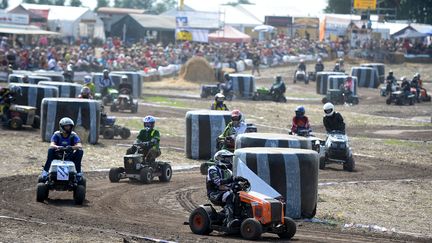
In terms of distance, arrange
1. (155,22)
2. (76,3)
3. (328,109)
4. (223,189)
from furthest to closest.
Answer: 1. (76,3)
2. (155,22)
3. (328,109)
4. (223,189)

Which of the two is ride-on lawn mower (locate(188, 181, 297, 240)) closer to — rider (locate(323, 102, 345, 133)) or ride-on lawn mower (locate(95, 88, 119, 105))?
rider (locate(323, 102, 345, 133))

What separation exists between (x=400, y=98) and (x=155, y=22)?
4511 centimetres

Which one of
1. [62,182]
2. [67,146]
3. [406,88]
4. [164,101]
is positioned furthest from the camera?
[406,88]

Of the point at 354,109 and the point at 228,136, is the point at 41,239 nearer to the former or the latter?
the point at 228,136

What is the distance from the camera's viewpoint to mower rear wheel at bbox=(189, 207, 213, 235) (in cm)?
1448

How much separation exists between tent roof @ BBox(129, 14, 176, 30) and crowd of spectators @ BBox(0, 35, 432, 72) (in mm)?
10681

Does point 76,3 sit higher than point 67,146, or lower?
higher

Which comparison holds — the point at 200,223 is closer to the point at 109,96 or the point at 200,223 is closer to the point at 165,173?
the point at 165,173

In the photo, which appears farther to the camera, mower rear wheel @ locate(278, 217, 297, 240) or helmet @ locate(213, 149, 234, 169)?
helmet @ locate(213, 149, 234, 169)

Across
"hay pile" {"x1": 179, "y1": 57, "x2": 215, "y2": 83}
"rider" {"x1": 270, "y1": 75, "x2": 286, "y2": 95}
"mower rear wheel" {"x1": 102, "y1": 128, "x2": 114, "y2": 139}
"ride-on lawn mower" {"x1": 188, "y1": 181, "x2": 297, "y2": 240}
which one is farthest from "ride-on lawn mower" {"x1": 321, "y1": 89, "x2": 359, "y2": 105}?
"ride-on lawn mower" {"x1": 188, "y1": 181, "x2": 297, "y2": 240}

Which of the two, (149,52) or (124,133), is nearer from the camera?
(124,133)

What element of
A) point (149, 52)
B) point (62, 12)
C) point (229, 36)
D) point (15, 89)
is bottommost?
point (15, 89)

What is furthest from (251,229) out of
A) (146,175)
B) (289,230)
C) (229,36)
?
(229,36)

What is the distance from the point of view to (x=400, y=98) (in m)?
48.9
